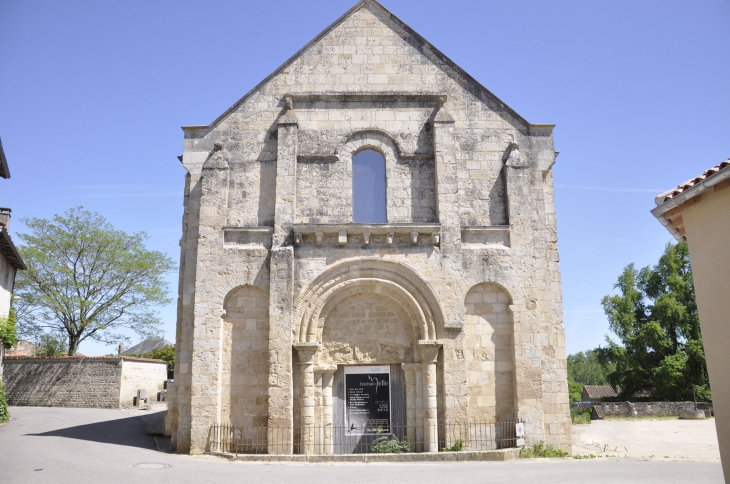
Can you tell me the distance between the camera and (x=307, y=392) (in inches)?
572

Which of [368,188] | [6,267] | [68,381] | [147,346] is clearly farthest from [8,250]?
[147,346]

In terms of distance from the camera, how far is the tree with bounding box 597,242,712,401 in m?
35.0

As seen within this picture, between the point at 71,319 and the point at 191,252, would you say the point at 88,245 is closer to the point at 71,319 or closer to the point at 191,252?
the point at 71,319

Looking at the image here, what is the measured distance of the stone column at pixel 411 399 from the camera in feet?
47.5

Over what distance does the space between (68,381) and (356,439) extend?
60.4ft

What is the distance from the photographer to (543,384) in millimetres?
14938

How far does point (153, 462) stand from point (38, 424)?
9253 millimetres

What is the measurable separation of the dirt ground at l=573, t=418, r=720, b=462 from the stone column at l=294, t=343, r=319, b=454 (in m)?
7.10

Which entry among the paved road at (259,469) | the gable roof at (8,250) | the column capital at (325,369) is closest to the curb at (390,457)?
the paved road at (259,469)

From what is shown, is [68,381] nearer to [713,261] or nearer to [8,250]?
[8,250]

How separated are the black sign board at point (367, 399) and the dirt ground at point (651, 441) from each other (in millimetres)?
5341

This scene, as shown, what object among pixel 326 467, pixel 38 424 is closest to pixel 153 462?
pixel 326 467

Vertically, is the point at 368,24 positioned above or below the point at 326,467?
above

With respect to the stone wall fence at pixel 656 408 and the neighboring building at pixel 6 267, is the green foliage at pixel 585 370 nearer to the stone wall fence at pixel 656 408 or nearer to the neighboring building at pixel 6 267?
the stone wall fence at pixel 656 408
